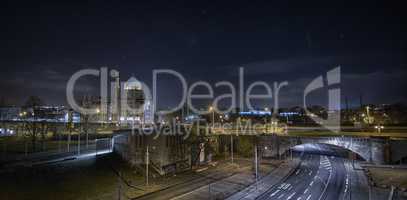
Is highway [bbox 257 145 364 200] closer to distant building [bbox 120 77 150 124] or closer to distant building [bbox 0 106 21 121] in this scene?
distant building [bbox 120 77 150 124]

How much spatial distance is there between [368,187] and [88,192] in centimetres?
3791

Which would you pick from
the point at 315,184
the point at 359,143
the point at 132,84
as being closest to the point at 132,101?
the point at 132,84

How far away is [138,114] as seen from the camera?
418ft

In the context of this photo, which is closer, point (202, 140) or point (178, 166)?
point (178, 166)

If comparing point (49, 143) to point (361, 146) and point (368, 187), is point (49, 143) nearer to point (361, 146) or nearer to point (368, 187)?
point (368, 187)

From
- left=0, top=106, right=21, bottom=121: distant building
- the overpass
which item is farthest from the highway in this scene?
left=0, top=106, right=21, bottom=121: distant building

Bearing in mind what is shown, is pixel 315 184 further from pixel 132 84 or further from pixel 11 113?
pixel 11 113

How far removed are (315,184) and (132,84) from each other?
11038 centimetres

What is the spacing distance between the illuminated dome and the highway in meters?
97.4

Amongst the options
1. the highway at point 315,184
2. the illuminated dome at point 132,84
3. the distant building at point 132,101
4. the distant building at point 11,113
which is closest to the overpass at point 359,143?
the highway at point 315,184

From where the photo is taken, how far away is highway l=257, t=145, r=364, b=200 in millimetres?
37356

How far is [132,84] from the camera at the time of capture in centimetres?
13962

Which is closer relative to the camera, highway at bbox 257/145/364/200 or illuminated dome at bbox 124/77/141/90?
highway at bbox 257/145/364/200

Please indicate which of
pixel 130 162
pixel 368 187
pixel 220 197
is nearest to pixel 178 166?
pixel 130 162
